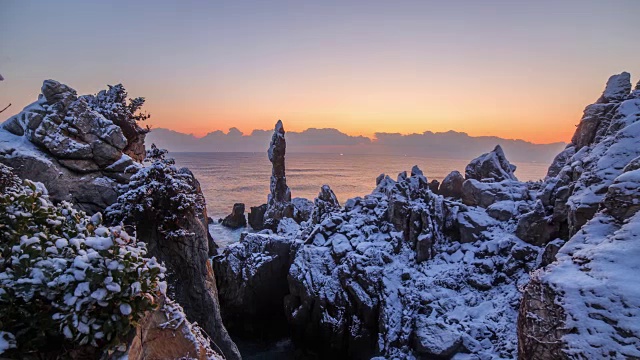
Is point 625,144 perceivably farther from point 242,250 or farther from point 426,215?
point 242,250

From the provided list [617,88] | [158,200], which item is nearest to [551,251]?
[617,88]

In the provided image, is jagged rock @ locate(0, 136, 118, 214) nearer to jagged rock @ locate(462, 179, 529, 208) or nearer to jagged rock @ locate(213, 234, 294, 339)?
jagged rock @ locate(213, 234, 294, 339)

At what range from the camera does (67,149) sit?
12242 millimetres

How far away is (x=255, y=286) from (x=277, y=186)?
22.4 m

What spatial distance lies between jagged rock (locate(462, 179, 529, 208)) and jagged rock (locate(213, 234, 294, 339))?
14602mm

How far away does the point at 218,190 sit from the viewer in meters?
77.6

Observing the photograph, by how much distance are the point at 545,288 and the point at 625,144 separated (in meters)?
9.31

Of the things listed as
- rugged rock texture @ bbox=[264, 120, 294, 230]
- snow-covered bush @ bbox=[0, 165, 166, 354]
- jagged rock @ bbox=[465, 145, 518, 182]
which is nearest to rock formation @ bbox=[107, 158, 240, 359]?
snow-covered bush @ bbox=[0, 165, 166, 354]

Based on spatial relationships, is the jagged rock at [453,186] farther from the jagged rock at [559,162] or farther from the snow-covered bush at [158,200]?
the snow-covered bush at [158,200]

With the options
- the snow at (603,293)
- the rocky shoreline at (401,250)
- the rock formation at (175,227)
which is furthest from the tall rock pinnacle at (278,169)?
the snow at (603,293)

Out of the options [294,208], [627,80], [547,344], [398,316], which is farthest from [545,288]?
[294,208]

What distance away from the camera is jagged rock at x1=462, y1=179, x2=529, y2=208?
2331cm

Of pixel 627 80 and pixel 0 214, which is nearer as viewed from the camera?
pixel 0 214

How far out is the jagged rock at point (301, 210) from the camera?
1597 inches
